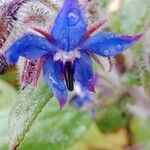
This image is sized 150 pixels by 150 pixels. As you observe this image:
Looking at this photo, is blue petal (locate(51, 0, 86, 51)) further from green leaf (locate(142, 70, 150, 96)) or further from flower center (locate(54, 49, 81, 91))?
green leaf (locate(142, 70, 150, 96))

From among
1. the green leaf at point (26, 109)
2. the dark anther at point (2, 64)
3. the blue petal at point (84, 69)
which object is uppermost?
the dark anther at point (2, 64)

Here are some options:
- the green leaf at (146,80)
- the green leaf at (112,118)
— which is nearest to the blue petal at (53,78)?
the green leaf at (146,80)

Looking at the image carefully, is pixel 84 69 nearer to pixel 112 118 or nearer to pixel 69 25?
pixel 69 25

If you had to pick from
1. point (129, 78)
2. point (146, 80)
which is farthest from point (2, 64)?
point (129, 78)

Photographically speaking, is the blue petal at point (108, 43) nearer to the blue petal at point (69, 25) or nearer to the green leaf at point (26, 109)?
the blue petal at point (69, 25)

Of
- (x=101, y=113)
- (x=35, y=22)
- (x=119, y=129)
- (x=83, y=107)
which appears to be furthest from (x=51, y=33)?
(x=119, y=129)
